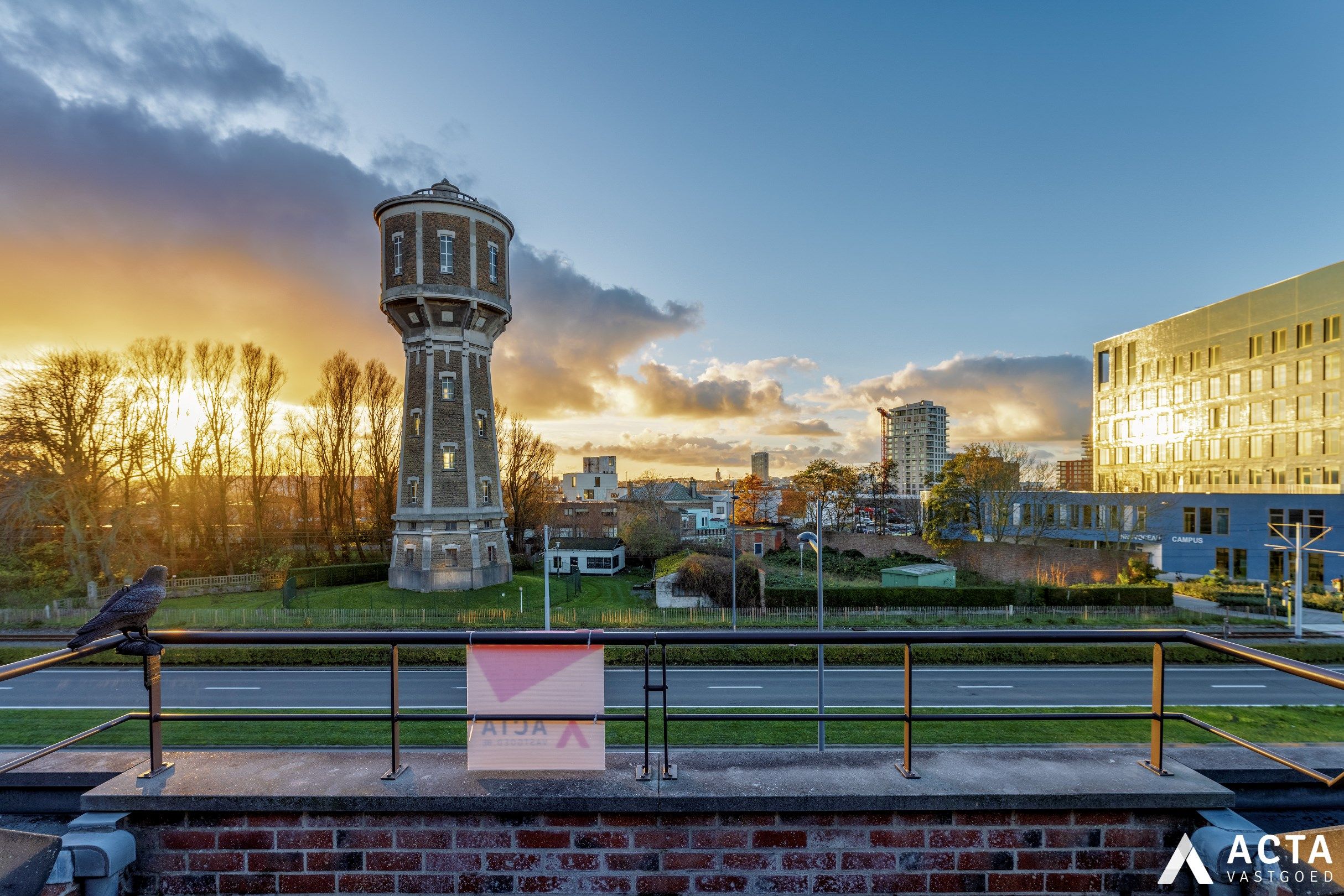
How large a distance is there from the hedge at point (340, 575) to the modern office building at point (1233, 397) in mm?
48085

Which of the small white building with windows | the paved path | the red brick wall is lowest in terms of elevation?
the small white building with windows

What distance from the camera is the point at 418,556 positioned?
92.6ft

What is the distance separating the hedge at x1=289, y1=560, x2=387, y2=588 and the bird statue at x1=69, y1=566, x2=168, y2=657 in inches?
1299

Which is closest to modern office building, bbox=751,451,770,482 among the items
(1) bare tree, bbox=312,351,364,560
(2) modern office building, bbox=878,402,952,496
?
(2) modern office building, bbox=878,402,952,496

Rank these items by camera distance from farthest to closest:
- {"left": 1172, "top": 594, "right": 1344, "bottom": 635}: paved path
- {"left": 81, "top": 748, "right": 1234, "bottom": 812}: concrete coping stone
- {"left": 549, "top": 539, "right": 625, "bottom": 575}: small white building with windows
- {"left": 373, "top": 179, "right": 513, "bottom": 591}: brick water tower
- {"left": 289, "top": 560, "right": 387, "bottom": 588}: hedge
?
1. {"left": 549, "top": 539, "right": 625, "bottom": 575}: small white building with windows
2. {"left": 289, "top": 560, "right": 387, "bottom": 588}: hedge
3. {"left": 373, "top": 179, "right": 513, "bottom": 591}: brick water tower
4. {"left": 1172, "top": 594, "right": 1344, "bottom": 635}: paved path
5. {"left": 81, "top": 748, "right": 1234, "bottom": 812}: concrete coping stone

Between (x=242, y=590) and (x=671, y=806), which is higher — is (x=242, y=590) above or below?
below

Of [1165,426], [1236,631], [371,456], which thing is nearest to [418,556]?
[371,456]

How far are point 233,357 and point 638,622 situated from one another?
3243 cm

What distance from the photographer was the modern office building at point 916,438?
180 m

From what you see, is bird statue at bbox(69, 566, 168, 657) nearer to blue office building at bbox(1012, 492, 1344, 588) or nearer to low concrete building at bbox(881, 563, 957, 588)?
low concrete building at bbox(881, 563, 957, 588)

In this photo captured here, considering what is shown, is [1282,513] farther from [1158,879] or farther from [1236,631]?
[1158,879]

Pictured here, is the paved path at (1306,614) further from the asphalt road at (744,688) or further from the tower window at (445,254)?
the tower window at (445,254)

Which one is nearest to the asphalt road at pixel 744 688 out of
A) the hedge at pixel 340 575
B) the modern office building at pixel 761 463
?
the hedge at pixel 340 575

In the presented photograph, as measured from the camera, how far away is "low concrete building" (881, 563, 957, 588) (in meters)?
28.8
